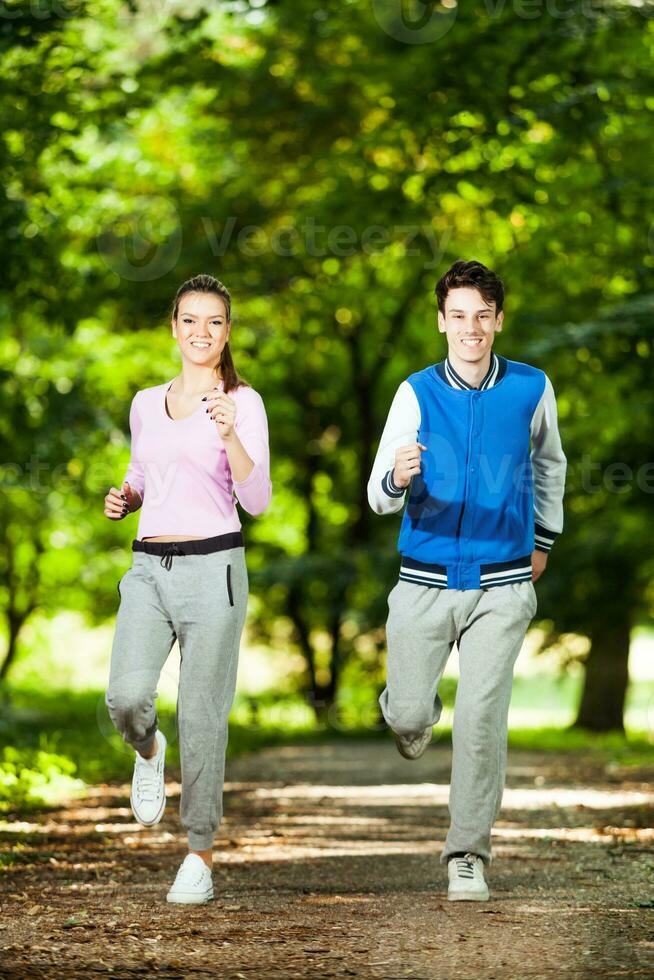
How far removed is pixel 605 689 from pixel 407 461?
1642cm

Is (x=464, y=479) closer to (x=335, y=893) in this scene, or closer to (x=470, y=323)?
(x=470, y=323)

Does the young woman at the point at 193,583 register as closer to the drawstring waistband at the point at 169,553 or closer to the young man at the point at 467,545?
the drawstring waistband at the point at 169,553

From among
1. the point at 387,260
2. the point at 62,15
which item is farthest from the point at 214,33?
the point at 62,15

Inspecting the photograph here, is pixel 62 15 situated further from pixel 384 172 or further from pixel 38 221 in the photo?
pixel 384 172

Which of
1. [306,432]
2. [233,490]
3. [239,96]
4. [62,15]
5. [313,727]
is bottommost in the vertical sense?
[313,727]

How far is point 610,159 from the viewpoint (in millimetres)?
12859

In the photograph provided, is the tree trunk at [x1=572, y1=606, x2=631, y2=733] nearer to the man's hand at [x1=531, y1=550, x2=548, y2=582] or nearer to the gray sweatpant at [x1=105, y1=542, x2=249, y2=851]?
the man's hand at [x1=531, y1=550, x2=548, y2=582]

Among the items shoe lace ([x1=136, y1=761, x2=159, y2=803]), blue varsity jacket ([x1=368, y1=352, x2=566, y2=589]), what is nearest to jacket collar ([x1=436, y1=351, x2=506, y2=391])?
blue varsity jacket ([x1=368, y1=352, x2=566, y2=589])

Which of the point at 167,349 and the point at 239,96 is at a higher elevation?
the point at 239,96

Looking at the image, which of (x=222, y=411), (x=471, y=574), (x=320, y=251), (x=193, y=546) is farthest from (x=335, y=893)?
(x=320, y=251)

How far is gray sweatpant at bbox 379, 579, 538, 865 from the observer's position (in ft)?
18.3

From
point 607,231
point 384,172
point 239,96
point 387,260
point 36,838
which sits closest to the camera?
point 36,838

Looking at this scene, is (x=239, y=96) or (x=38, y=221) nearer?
(x=38, y=221)

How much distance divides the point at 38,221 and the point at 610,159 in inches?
192
